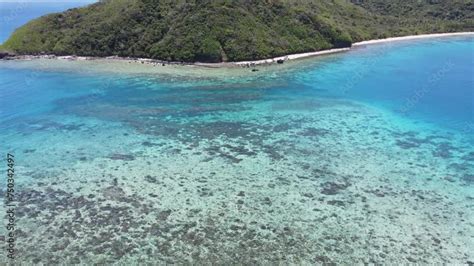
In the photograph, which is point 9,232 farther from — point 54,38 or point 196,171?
point 54,38

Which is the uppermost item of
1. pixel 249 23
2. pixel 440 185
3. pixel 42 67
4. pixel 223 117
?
pixel 249 23

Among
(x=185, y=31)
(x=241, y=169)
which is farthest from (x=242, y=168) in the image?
Result: (x=185, y=31)

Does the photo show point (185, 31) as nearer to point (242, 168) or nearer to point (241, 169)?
point (242, 168)

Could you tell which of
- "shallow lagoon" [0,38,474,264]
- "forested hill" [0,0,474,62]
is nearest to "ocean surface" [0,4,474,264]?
"shallow lagoon" [0,38,474,264]

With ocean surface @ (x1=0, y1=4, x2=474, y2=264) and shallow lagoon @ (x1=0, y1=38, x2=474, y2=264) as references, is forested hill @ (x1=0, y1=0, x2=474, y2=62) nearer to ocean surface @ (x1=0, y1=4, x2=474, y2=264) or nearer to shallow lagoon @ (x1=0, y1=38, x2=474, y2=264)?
shallow lagoon @ (x1=0, y1=38, x2=474, y2=264)

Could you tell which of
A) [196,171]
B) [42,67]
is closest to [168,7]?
[42,67]

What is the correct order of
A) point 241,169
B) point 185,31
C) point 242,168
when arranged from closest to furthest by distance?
point 241,169
point 242,168
point 185,31

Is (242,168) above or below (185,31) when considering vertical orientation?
below

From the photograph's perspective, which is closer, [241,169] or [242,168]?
[241,169]
